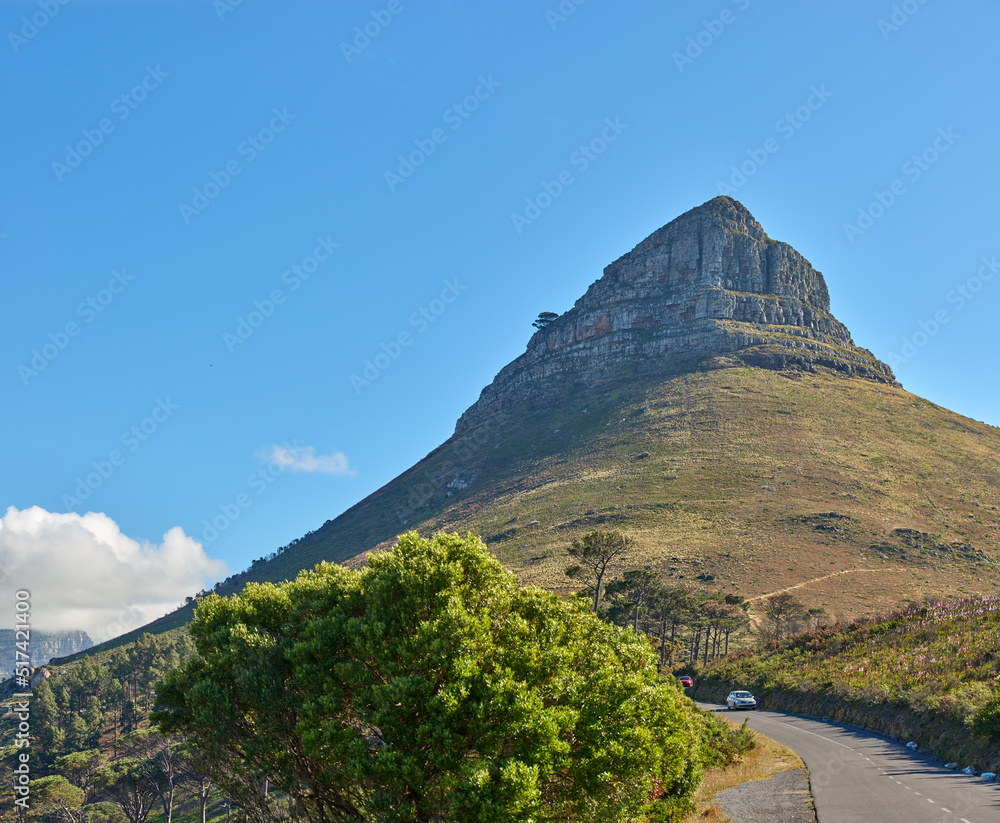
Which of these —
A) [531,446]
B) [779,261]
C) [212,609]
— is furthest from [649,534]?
[779,261]

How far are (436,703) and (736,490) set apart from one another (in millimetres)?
85247

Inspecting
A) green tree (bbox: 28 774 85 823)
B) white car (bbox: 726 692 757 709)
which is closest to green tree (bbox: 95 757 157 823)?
green tree (bbox: 28 774 85 823)

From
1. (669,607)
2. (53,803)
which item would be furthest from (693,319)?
(53,803)

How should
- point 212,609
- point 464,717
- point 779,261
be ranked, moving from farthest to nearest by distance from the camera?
point 779,261 < point 212,609 < point 464,717

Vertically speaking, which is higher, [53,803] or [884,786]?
[884,786]

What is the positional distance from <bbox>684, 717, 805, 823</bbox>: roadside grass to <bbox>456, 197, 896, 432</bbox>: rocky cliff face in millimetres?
116570

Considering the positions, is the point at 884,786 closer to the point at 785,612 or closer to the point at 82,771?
the point at 785,612

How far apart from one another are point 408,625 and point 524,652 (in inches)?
109

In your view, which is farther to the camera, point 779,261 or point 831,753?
point 779,261

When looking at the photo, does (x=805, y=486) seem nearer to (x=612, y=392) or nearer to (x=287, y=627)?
(x=612, y=392)

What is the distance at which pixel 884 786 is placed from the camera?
1811 cm

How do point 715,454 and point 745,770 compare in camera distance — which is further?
point 715,454

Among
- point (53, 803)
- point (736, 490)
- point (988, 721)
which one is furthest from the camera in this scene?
point (736, 490)

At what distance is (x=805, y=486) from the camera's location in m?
92.7
